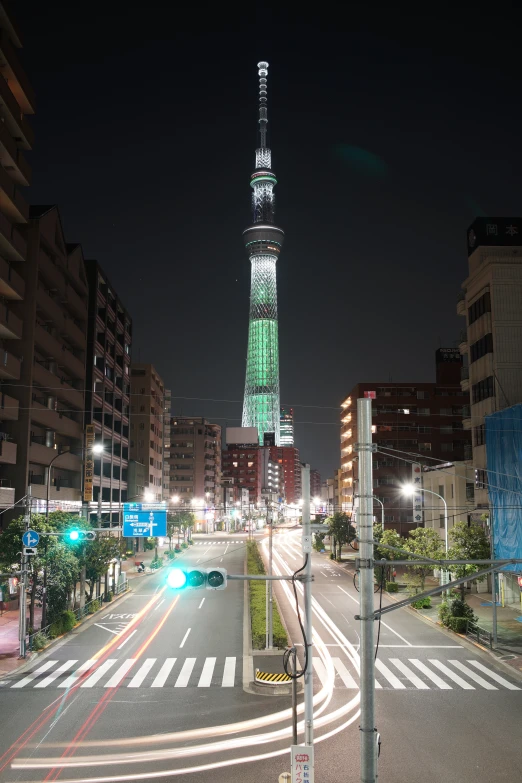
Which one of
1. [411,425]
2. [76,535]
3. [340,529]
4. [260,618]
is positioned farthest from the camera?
[411,425]

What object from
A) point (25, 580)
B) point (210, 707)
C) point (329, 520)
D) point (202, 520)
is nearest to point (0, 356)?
point (25, 580)

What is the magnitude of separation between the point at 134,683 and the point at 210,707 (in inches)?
197

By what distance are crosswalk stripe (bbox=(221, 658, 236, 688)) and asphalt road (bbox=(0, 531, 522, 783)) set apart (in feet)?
0.43

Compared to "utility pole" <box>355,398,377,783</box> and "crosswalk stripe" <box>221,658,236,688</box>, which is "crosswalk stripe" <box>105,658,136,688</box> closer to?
"crosswalk stripe" <box>221,658,236,688</box>

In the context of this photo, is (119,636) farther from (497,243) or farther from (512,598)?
(497,243)

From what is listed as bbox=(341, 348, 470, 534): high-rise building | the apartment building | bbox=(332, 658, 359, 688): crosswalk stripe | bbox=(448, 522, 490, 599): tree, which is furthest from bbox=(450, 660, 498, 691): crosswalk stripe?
bbox=(341, 348, 470, 534): high-rise building

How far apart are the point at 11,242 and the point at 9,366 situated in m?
10.1

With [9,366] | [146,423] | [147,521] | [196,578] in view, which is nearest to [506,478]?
[147,521]

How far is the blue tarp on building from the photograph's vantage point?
145 feet

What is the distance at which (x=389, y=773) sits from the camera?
18.3 meters

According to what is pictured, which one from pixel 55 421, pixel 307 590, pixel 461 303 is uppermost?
pixel 461 303

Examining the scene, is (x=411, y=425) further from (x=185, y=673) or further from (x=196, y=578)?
(x=196, y=578)

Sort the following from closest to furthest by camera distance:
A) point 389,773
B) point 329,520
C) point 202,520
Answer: point 389,773 → point 329,520 → point 202,520

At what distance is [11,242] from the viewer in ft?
171
